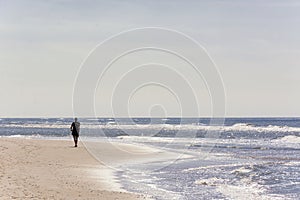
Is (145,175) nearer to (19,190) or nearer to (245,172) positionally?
(245,172)

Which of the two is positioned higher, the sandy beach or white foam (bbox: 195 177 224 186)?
the sandy beach

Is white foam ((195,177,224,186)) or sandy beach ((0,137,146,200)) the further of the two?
white foam ((195,177,224,186))

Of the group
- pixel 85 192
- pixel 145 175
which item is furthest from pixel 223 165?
pixel 85 192

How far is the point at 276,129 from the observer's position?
89312 mm

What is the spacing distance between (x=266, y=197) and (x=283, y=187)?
270 centimetres

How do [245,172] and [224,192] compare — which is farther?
[245,172]

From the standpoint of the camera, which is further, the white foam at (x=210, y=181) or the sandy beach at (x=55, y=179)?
the white foam at (x=210, y=181)

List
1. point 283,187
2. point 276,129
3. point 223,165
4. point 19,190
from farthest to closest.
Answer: point 276,129, point 223,165, point 283,187, point 19,190

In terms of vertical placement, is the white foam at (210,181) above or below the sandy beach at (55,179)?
below

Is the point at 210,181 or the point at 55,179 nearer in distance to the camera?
the point at 55,179

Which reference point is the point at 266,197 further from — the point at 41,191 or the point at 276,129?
the point at 276,129

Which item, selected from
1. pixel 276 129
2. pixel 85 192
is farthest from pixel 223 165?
pixel 276 129

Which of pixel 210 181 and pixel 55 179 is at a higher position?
pixel 55 179

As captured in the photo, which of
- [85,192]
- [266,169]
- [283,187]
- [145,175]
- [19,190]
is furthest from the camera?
[266,169]
